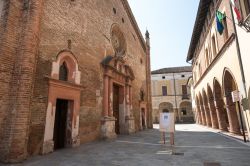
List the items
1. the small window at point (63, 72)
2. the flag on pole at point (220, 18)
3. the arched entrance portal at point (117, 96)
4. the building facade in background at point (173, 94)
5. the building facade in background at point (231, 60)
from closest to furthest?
1. the small window at point (63, 72)
2. the building facade in background at point (231, 60)
3. the flag on pole at point (220, 18)
4. the arched entrance portal at point (117, 96)
5. the building facade in background at point (173, 94)

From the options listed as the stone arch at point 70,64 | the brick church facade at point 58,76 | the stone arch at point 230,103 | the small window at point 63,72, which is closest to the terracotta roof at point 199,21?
the stone arch at point 230,103

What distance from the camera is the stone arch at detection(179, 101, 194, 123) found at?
117 feet

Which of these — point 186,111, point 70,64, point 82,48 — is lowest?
point 186,111

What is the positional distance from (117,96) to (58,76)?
683 cm

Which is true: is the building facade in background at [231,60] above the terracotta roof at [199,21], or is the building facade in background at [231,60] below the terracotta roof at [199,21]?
below

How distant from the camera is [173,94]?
36.9 m

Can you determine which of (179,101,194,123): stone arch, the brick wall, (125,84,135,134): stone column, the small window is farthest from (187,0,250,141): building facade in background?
(179,101,194,123): stone arch

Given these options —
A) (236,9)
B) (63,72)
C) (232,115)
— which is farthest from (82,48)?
(232,115)

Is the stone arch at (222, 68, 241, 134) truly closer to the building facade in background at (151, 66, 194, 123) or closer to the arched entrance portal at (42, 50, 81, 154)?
the arched entrance portal at (42, 50, 81, 154)

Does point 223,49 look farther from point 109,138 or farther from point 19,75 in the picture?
point 19,75

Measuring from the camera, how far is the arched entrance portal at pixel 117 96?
10.8 meters

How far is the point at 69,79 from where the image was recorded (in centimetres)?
810

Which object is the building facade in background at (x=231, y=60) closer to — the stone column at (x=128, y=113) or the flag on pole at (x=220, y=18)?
the flag on pole at (x=220, y=18)

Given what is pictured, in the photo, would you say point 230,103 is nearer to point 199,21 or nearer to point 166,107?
point 199,21
